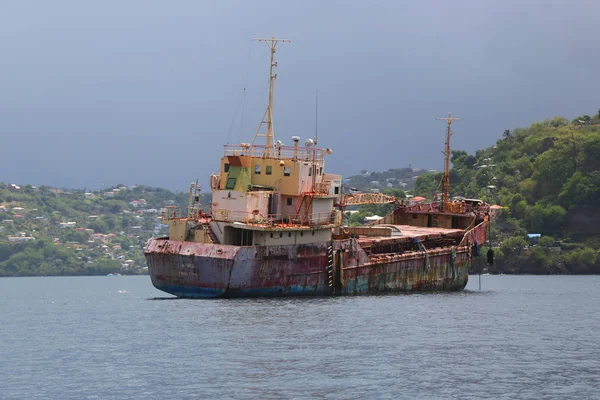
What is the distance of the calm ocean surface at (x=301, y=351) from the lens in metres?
38.3

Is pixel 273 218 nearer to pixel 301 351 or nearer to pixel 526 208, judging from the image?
pixel 301 351

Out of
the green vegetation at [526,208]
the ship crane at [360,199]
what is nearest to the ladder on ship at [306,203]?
the ship crane at [360,199]

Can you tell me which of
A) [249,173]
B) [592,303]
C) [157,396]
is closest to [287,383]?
[157,396]

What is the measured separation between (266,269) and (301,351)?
55.1 feet

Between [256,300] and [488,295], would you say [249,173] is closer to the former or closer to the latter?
[256,300]

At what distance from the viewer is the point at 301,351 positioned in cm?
4488

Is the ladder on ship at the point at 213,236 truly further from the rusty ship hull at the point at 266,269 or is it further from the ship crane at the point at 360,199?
the ship crane at the point at 360,199

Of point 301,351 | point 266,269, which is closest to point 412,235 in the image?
point 266,269

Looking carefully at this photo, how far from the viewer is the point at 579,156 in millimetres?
144375

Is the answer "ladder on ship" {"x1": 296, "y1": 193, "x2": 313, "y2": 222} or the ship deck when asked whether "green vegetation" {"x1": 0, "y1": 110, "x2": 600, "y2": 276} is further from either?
"ladder on ship" {"x1": 296, "y1": 193, "x2": 313, "y2": 222}

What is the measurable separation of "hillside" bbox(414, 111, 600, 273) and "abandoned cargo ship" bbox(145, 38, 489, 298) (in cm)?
6202

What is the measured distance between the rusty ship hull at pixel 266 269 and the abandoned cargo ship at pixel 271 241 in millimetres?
49

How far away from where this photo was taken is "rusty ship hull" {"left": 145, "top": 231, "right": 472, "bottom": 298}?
60469 millimetres

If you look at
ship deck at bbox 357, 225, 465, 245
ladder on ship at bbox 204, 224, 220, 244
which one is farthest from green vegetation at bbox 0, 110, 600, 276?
ladder on ship at bbox 204, 224, 220, 244
